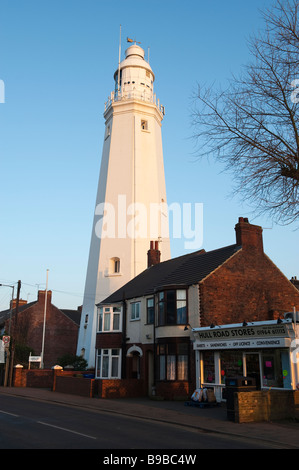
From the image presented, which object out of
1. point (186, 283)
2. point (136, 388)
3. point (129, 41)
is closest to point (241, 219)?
point (186, 283)

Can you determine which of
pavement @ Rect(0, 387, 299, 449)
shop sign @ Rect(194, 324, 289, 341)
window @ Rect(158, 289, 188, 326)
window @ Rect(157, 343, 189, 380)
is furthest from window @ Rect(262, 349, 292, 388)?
window @ Rect(158, 289, 188, 326)

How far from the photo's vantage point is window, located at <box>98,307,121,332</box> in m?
31.2

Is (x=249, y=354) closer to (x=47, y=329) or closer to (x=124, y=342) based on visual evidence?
(x=124, y=342)

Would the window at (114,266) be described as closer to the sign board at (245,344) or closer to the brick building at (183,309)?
the brick building at (183,309)

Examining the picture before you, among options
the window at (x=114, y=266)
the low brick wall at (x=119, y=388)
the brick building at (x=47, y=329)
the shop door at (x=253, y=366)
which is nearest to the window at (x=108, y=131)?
the window at (x=114, y=266)

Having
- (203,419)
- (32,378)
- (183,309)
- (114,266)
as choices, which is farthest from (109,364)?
(203,419)

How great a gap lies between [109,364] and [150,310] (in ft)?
17.9

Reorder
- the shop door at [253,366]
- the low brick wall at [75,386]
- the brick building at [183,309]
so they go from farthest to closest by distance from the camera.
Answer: the low brick wall at [75,386], the brick building at [183,309], the shop door at [253,366]

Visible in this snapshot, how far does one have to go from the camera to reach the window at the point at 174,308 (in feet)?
82.6

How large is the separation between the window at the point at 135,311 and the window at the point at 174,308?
13.2ft

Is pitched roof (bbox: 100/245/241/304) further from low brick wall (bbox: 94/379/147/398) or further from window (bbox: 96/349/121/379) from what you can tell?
low brick wall (bbox: 94/379/147/398)

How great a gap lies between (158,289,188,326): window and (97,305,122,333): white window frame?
6.28 meters

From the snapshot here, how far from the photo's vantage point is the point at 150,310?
92.8ft

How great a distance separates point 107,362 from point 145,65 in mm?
32703
